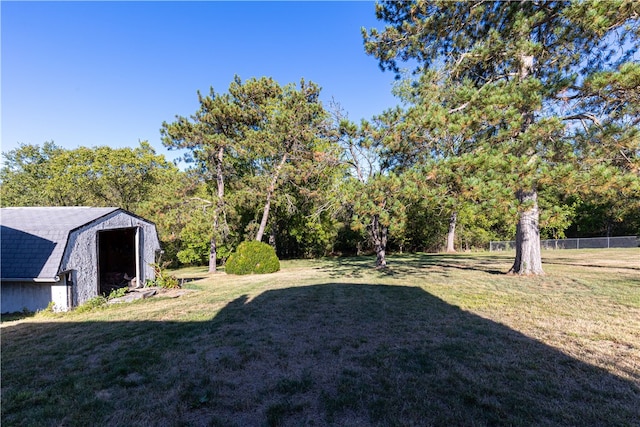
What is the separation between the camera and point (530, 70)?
28.1 ft

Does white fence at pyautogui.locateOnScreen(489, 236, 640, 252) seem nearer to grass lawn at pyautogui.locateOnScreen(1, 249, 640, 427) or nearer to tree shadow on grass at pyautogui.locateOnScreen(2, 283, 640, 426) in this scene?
grass lawn at pyautogui.locateOnScreen(1, 249, 640, 427)

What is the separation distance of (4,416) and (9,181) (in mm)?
41275

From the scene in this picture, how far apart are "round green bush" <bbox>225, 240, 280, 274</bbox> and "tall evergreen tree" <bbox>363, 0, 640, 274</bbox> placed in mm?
9758

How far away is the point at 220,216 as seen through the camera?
15578 millimetres

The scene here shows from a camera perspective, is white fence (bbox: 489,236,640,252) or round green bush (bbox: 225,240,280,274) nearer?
round green bush (bbox: 225,240,280,274)

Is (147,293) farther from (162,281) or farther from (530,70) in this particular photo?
(530,70)

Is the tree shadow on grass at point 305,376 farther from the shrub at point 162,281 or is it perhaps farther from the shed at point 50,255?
the shrub at point 162,281

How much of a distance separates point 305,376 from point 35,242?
7756 mm

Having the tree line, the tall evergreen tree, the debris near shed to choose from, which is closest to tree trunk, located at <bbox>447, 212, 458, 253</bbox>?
the tree line

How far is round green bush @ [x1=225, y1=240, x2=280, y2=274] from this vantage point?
1384 centimetres

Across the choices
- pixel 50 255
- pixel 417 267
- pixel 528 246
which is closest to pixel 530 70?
pixel 528 246

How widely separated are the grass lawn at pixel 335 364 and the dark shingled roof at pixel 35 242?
44.8 inches

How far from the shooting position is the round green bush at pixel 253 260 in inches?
545

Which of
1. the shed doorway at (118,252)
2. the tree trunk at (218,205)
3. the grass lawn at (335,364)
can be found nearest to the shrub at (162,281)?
the shed doorway at (118,252)
